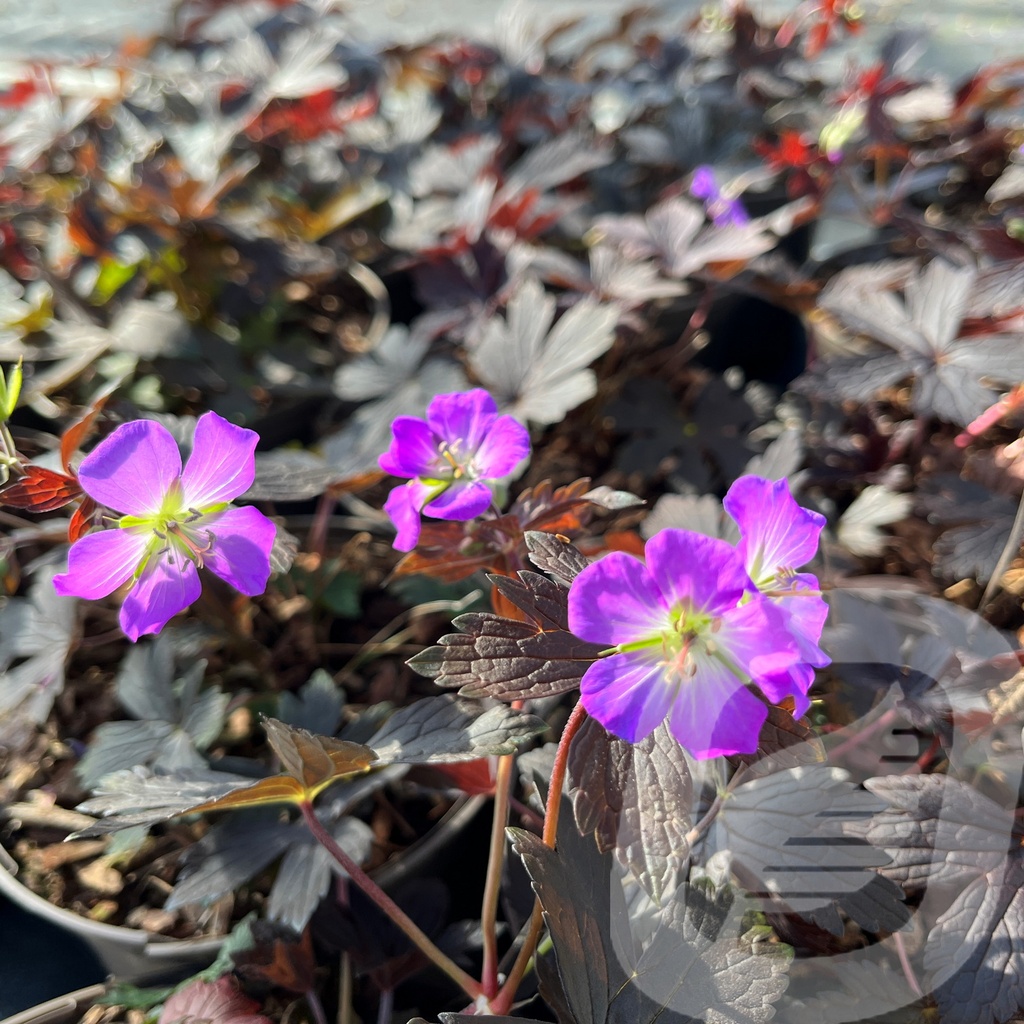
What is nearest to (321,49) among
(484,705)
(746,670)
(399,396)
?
(399,396)

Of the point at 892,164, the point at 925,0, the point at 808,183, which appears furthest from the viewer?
the point at 925,0

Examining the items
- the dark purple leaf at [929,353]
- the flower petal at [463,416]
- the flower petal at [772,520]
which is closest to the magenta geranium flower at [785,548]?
the flower petal at [772,520]

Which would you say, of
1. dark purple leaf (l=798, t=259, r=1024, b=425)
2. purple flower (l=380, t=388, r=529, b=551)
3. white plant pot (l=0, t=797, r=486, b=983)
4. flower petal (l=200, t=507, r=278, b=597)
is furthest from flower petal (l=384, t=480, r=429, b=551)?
dark purple leaf (l=798, t=259, r=1024, b=425)

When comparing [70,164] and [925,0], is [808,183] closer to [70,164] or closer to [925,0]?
[70,164]

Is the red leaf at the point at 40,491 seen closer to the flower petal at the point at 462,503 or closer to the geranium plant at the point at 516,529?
the geranium plant at the point at 516,529

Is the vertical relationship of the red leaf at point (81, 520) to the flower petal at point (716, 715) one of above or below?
below

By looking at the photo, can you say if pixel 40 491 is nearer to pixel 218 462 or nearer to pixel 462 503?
pixel 218 462
